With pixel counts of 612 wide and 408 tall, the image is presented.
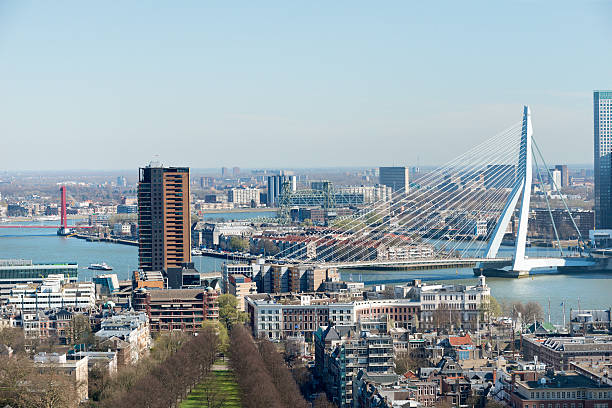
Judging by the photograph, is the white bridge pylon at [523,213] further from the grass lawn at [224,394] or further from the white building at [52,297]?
the grass lawn at [224,394]

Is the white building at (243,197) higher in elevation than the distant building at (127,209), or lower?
higher

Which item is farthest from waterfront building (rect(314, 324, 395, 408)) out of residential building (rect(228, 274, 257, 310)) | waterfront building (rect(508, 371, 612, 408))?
residential building (rect(228, 274, 257, 310))

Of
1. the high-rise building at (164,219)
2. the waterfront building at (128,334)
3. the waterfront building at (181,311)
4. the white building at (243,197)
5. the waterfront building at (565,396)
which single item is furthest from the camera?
the white building at (243,197)

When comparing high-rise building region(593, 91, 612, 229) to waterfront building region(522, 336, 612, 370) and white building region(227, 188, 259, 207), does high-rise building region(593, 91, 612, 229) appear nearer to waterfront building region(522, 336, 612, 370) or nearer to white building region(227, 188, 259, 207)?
waterfront building region(522, 336, 612, 370)

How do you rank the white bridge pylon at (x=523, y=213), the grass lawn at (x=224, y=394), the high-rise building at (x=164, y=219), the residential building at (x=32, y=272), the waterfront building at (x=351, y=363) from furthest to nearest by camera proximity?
the white bridge pylon at (x=523, y=213), the high-rise building at (x=164, y=219), the residential building at (x=32, y=272), the grass lawn at (x=224, y=394), the waterfront building at (x=351, y=363)

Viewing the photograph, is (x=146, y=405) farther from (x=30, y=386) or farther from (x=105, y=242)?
(x=105, y=242)

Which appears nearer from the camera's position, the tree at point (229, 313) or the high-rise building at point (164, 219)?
Answer: the tree at point (229, 313)

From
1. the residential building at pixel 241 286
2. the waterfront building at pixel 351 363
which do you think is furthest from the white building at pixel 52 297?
the waterfront building at pixel 351 363
